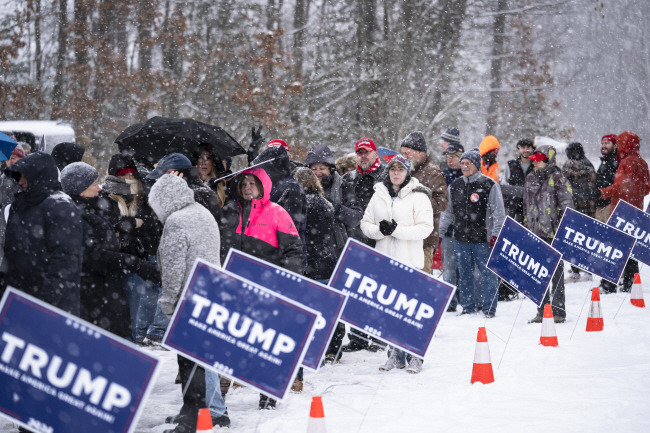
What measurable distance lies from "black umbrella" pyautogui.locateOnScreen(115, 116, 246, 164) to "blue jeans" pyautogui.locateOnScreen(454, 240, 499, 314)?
364cm

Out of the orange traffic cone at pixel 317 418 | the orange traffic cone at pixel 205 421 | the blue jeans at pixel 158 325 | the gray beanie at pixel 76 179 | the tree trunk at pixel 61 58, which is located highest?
the tree trunk at pixel 61 58

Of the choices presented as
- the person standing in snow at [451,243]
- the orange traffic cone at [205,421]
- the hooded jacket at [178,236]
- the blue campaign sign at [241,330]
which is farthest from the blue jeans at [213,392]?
the person standing in snow at [451,243]

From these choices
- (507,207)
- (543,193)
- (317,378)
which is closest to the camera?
(317,378)

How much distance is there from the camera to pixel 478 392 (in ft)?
22.6

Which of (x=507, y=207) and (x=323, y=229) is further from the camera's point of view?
(x=507, y=207)

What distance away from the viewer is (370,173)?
926cm

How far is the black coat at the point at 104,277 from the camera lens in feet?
19.6

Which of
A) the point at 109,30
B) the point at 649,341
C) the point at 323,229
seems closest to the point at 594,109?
the point at 109,30

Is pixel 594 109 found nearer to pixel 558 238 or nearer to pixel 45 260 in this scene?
pixel 558 238

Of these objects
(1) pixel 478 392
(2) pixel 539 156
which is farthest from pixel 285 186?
(2) pixel 539 156

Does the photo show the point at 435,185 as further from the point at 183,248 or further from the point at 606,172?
the point at 183,248

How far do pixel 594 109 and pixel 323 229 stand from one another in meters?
23.5

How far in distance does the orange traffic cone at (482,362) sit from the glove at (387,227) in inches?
58.2

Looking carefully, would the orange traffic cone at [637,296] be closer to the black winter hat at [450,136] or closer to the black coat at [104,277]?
the black winter hat at [450,136]
